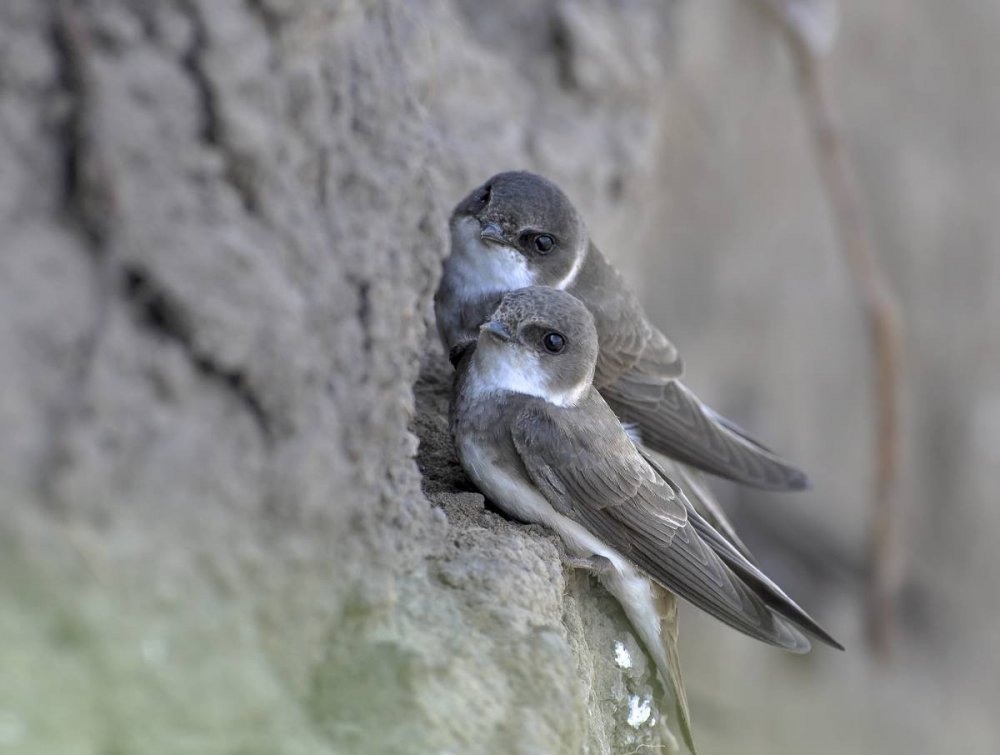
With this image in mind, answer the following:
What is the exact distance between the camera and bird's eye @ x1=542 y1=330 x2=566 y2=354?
3.16 metres

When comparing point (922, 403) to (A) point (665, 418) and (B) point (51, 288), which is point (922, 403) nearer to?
(A) point (665, 418)

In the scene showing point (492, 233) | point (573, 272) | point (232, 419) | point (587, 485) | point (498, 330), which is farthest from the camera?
point (573, 272)

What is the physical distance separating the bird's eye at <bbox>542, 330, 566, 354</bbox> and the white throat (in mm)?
47

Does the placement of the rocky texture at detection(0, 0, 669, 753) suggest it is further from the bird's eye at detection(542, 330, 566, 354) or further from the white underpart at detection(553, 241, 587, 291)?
the white underpart at detection(553, 241, 587, 291)

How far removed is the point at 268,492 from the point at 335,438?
20cm

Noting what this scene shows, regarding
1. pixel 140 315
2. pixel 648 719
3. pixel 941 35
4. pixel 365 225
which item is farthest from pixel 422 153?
pixel 941 35

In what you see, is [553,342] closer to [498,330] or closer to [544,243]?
[498,330]

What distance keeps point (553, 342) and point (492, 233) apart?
485 millimetres

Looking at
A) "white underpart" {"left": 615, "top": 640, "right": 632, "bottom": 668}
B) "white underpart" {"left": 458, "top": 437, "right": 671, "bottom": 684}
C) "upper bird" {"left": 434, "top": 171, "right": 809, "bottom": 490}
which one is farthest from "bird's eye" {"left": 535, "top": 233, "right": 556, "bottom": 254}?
"white underpart" {"left": 615, "top": 640, "right": 632, "bottom": 668}

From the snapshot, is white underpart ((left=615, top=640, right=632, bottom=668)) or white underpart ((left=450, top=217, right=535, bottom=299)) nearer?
white underpart ((left=615, top=640, right=632, bottom=668))

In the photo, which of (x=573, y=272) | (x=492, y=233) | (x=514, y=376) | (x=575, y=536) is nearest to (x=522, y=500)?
(x=575, y=536)

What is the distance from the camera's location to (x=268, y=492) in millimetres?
2057

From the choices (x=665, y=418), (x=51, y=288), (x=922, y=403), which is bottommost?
(x=51, y=288)

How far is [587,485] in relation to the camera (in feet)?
9.69
